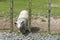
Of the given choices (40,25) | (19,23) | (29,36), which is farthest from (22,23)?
(40,25)

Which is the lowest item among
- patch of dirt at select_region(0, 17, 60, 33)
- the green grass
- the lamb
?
the green grass

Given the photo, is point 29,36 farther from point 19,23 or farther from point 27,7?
point 27,7

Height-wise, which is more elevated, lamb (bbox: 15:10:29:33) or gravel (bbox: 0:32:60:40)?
lamb (bbox: 15:10:29:33)

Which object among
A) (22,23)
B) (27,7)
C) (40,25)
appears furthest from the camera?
(27,7)

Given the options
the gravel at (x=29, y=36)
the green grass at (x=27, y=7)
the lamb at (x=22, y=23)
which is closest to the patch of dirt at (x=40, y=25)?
the lamb at (x=22, y=23)

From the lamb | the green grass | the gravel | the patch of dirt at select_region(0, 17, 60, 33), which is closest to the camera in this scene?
the gravel

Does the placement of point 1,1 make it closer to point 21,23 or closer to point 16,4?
point 16,4

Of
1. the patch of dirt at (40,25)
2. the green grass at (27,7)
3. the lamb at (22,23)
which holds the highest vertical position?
the lamb at (22,23)

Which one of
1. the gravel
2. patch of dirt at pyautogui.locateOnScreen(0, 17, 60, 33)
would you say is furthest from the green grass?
the gravel

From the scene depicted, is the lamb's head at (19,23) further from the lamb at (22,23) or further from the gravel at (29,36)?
the gravel at (29,36)

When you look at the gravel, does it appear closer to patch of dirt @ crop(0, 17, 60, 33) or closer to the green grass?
patch of dirt @ crop(0, 17, 60, 33)

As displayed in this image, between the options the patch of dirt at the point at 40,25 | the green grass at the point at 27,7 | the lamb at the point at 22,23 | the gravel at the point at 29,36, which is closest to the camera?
the gravel at the point at 29,36

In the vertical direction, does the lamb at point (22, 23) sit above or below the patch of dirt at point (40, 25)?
above

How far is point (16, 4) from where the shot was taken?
885 inches
